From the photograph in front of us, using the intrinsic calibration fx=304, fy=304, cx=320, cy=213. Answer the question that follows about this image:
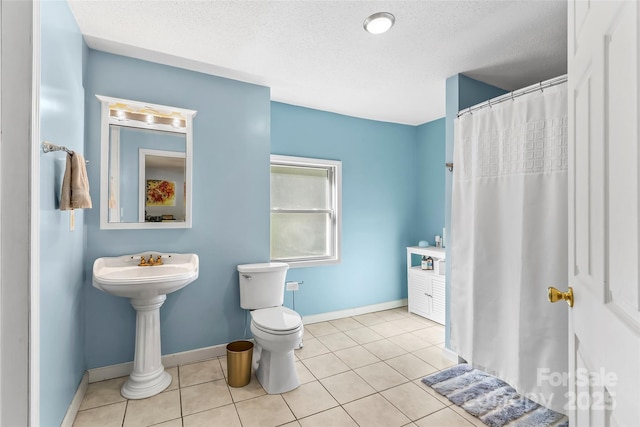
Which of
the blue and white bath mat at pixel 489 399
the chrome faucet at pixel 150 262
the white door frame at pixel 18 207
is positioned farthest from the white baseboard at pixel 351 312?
the white door frame at pixel 18 207

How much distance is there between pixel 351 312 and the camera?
3650 mm

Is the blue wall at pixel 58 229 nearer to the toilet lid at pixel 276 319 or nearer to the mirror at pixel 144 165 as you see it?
the mirror at pixel 144 165

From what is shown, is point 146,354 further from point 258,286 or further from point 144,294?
point 258,286

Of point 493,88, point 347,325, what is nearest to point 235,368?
point 347,325

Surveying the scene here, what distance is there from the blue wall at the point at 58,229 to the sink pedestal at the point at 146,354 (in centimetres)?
33

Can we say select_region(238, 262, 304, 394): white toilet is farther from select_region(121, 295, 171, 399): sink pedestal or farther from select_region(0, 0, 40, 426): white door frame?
select_region(0, 0, 40, 426): white door frame

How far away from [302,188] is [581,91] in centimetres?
281

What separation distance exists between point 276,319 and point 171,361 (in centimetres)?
98

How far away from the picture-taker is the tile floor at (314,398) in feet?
5.96

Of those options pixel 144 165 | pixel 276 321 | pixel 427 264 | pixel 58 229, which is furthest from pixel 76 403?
pixel 427 264

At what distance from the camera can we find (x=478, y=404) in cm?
196

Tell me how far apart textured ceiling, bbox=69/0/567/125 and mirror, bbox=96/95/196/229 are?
1.43 ft

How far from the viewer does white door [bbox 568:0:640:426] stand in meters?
0.57

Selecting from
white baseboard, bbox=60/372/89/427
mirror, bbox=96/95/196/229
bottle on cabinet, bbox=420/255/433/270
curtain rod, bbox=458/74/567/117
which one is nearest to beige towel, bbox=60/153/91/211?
mirror, bbox=96/95/196/229
